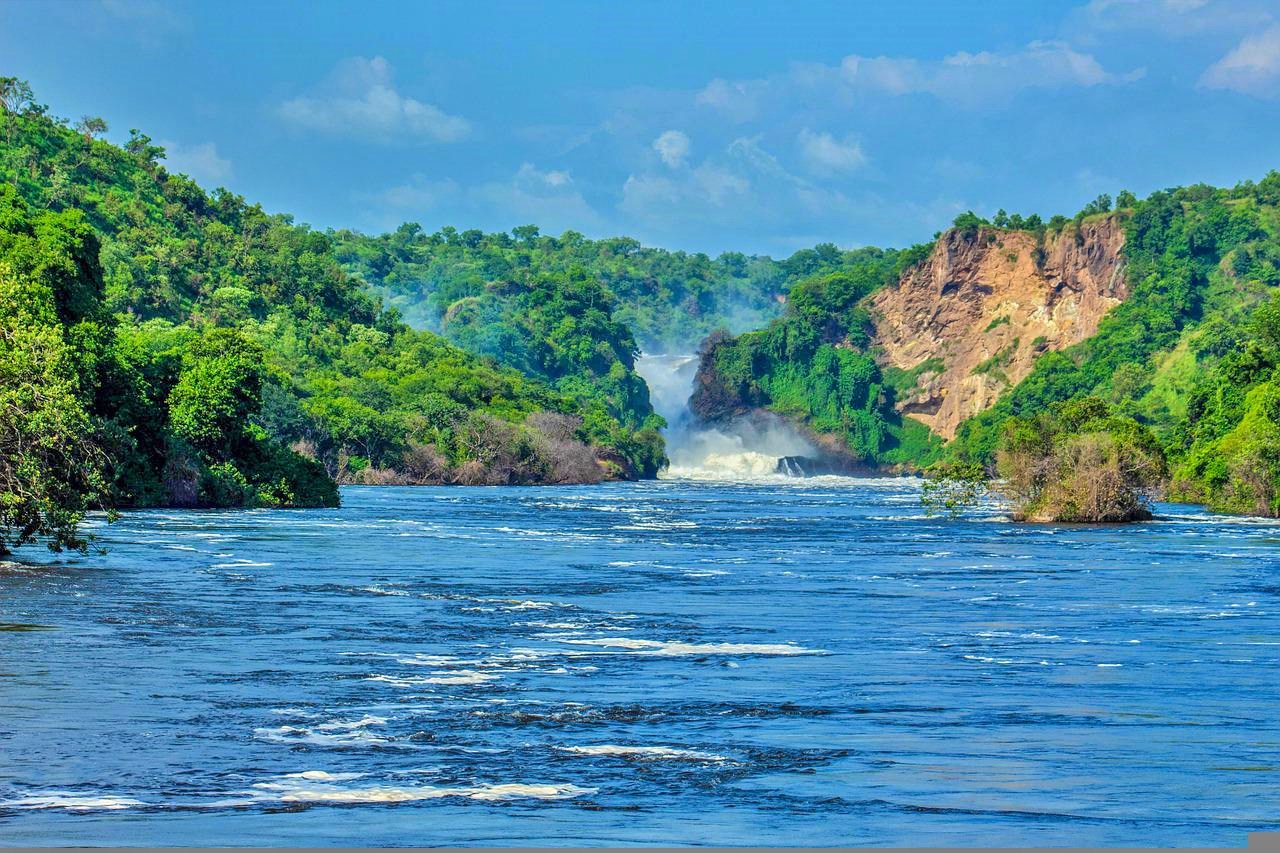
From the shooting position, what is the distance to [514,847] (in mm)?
15055

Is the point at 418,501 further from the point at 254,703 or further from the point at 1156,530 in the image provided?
the point at 254,703

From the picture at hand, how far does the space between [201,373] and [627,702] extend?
5426 centimetres

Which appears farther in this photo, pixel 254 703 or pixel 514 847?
pixel 254 703

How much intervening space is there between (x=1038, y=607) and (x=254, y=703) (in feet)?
66.2

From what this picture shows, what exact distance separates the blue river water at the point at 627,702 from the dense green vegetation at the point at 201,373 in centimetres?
419

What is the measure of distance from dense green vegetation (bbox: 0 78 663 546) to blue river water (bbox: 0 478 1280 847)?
4188 mm

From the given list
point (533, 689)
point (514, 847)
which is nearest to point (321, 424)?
point (533, 689)

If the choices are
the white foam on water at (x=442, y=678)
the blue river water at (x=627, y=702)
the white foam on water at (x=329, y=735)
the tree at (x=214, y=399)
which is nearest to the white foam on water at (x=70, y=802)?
the blue river water at (x=627, y=702)

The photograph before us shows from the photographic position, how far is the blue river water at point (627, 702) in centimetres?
1633

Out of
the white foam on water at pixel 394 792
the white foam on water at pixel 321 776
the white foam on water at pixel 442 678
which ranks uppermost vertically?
the white foam on water at pixel 442 678

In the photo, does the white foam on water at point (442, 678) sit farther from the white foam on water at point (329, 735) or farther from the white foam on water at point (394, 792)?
the white foam on water at point (394, 792)

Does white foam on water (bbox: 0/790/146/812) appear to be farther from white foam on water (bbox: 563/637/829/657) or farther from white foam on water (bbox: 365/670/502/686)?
white foam on water (bbox: 563/637/829/657)

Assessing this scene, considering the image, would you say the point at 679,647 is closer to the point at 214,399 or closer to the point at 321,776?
the point at 321,776

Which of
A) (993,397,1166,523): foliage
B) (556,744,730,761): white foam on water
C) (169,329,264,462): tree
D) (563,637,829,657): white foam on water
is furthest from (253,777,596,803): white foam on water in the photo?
(169,329,264,462): tree
